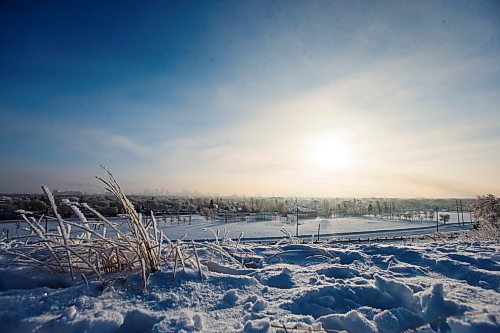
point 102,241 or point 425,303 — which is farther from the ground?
point 102,241

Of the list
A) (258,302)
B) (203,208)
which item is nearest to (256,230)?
(203,208)

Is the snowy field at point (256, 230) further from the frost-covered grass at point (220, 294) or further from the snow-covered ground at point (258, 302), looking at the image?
Result: the snow-covered ground at point (258, 302)

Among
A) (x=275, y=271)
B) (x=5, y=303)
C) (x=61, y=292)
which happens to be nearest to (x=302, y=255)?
(x=275, y=271)

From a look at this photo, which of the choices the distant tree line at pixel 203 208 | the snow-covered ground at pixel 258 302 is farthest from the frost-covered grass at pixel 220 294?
the distant tree line at pixel 203 208

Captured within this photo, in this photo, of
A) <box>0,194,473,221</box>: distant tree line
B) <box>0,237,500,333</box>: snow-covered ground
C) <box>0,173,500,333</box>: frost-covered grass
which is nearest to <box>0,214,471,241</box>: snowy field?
<box>0,194,473,221</box>: distant tree line

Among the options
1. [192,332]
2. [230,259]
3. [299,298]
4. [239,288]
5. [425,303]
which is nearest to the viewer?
[192,332]

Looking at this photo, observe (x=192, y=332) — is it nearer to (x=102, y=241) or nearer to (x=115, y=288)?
(x=115, y=288)

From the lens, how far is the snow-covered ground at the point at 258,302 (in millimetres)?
1420

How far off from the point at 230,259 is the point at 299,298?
1.08 m

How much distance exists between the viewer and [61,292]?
1.72 m

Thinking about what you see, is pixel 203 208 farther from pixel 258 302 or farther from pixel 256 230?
pixel 258 302

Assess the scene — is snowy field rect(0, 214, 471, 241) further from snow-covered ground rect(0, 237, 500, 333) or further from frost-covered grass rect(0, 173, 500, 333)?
snow-covered ground rect(0, 237, 500, 333)

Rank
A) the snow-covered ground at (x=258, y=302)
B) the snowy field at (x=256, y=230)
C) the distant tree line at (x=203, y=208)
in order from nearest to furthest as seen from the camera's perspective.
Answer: the snow-covered ground at (x=258, y=302), the snowy field at (x=256, y=230), the distant tree line at (x=203, y=208)

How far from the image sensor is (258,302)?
1.68m
